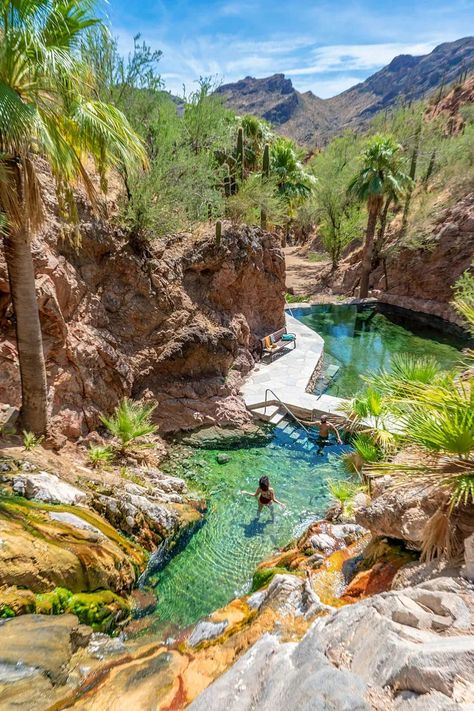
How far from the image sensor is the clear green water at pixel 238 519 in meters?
5.57

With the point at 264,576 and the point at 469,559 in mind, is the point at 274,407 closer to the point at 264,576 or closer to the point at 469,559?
the point at 264,576

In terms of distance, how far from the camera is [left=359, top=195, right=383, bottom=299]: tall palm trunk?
81.0 ft

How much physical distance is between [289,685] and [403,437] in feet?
6.24

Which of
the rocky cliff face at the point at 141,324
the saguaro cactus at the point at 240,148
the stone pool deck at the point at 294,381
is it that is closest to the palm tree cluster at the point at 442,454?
the stone pool deck at the point at 294,381

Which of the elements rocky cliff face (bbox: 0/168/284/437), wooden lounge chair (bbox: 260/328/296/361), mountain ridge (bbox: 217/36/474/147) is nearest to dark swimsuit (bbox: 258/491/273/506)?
rocky cliff face (bbox: 0/168/284/437)

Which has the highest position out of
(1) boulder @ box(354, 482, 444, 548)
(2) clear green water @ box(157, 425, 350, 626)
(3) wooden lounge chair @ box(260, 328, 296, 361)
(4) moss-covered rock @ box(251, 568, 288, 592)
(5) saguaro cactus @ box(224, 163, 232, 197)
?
(5) saguaro cactus @ box(224, 163, 232, 197)

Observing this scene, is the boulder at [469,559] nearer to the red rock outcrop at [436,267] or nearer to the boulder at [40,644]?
the boulder at [40,644]

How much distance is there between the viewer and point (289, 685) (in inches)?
79.8

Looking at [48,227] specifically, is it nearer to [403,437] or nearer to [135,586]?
[135,586]

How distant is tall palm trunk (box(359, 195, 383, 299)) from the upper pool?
171 cm

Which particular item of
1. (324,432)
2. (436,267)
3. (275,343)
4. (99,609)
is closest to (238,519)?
(99,609)

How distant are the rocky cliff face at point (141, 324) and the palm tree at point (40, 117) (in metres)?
1.80

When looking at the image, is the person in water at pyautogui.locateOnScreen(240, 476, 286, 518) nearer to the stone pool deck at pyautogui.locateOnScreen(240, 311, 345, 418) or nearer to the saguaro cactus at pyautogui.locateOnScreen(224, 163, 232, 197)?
the stone pool deck at pyautogui.locateOnScreen(240, 311, 345, 418)

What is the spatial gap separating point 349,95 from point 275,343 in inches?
6147
